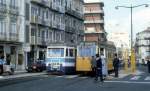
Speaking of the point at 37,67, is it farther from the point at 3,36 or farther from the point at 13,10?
the point at 13,10

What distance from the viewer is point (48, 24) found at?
79000 millimetres

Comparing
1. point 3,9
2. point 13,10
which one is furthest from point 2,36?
point 13,10

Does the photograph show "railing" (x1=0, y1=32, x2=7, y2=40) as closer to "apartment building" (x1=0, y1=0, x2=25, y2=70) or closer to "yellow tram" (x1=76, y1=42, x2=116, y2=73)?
"apartment building" (x1=0, y1=0, x2=25, y2=70)

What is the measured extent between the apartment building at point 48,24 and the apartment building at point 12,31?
1826 mm

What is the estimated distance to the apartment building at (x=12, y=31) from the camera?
60.5 metres

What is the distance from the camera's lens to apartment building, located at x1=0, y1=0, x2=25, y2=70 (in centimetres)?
6053

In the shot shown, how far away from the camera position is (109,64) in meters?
44.6

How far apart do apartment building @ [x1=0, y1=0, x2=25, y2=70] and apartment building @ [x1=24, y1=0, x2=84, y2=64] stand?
Result: 5.99 feet

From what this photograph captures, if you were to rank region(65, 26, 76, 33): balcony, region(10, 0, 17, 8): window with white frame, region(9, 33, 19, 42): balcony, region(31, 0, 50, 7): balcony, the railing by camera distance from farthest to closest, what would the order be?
region(65, 26, 76, 33): balcony < region(31, 0, 50, 7): balcony < region(10, 0, 17, 8): window with white frame < region(9, 33, 19, 42): balcony < the railing

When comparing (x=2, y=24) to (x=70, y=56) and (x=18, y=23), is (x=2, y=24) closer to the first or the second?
(x=18, y=23)

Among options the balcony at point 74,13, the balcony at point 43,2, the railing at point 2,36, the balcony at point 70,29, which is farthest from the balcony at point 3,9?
the balcony at point 74,13

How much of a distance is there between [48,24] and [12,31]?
16245 mm

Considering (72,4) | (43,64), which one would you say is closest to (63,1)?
(72,4)

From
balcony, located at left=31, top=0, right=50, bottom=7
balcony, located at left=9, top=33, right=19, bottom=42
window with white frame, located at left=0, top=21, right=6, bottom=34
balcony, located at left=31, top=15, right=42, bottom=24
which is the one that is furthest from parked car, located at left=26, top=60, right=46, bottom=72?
balcony, located at left=31, top=0, right=50, bottom=7
